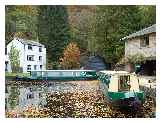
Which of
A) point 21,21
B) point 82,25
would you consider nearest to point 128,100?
point 82,25

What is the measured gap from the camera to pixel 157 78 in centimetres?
293

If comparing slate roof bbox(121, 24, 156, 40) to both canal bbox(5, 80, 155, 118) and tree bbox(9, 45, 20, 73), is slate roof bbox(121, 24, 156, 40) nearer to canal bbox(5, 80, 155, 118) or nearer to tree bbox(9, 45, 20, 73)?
canal bbox(5, 80, 155, 118)

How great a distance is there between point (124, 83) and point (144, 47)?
20 centimetres

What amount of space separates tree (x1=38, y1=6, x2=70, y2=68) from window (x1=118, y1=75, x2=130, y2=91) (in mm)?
326

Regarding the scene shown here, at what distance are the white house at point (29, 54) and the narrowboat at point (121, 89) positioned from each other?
30cm

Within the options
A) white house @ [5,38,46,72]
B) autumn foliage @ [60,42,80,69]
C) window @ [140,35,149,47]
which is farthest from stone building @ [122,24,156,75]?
white house @ [5,38,46,72]

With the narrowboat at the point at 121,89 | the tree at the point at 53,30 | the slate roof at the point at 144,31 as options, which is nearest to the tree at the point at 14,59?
the tree at the point at 53,30

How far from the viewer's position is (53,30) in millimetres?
3020

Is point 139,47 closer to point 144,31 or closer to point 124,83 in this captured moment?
point 144,31

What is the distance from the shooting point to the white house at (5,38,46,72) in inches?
117

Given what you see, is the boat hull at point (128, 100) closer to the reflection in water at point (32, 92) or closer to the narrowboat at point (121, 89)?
the narrowboat at point (121, 89)

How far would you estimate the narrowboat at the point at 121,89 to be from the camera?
2.95 m

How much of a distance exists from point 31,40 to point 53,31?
0.40ft
